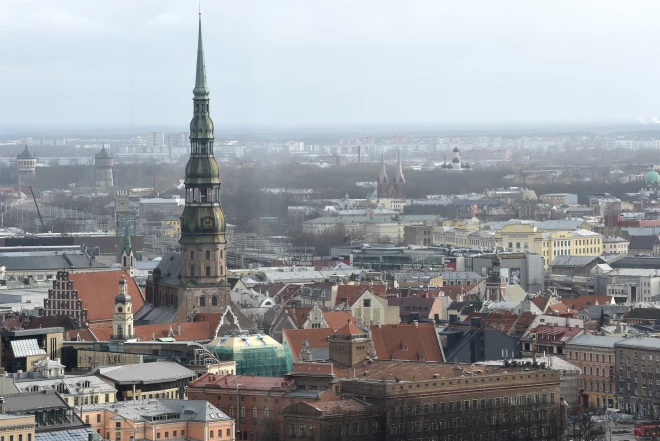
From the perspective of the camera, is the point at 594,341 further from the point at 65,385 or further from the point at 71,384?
the point at 65,385

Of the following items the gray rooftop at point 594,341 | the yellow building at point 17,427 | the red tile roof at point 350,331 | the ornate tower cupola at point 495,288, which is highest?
the red tile roof at point 350,331

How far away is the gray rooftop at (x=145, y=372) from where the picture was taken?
64.4m

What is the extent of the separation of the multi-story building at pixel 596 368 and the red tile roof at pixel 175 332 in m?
12.4

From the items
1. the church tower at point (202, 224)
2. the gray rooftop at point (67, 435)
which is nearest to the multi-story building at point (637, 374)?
the church tower at point (202, 224)

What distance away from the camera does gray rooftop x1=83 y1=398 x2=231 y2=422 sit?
59500 millimetres

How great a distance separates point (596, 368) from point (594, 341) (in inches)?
51.9

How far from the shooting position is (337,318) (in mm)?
79125

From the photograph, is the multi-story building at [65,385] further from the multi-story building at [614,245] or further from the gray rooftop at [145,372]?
the multi-story building at [614,245]

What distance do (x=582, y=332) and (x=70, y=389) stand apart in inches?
924

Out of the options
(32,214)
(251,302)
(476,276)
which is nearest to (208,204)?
(251,302)

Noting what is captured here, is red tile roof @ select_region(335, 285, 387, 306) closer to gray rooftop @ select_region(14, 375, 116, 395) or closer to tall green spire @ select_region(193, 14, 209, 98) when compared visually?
tall green spire @ select_region(193, 14, 209, 98)

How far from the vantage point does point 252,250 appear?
14275cm

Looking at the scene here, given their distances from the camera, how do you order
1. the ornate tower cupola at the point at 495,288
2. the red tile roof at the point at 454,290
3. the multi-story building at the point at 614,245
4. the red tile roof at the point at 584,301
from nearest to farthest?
the red tile roof at the point at 584,301 → the ornate tower cupola at the point at 495,288 → the red tile roof at the point at 454,290 → the multi-story building at the point at 614,245

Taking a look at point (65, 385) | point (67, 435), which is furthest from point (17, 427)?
point (65, 385)
